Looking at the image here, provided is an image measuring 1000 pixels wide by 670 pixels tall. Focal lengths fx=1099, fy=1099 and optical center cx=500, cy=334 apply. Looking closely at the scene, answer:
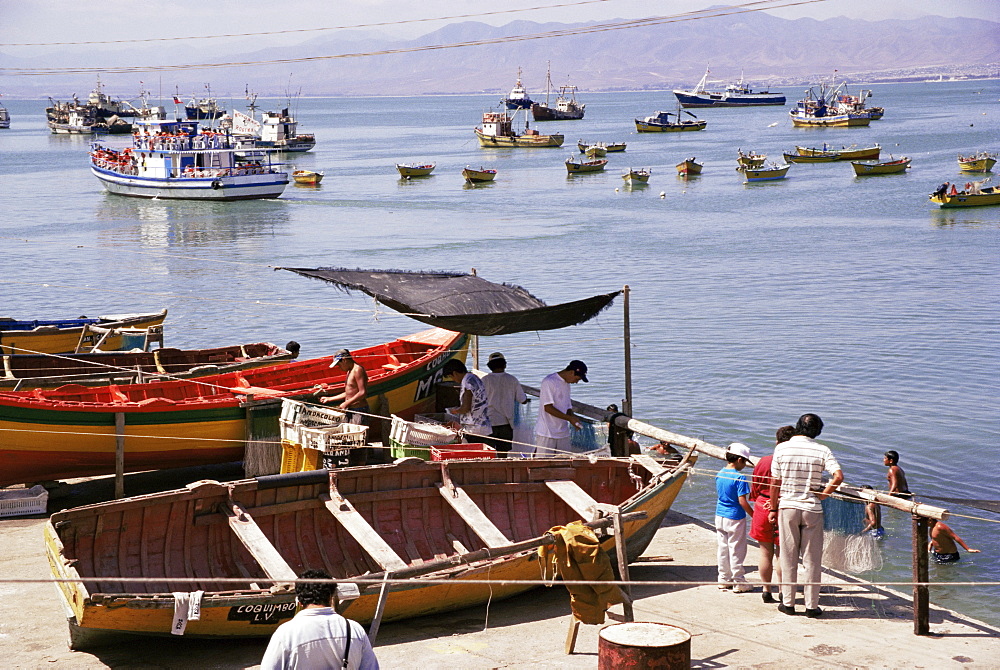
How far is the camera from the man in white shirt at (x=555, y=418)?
11.5 metres

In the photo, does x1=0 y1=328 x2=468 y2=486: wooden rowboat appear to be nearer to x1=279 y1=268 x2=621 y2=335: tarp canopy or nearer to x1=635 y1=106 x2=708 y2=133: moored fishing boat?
x1=279 y1=268 x2=621 y2=335: tarp canopy

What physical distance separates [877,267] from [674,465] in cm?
2796

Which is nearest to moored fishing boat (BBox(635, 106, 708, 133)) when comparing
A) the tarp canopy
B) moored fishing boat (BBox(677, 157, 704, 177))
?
moored fishing boat (BBox(677, 157, 704, 177))

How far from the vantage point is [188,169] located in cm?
5862

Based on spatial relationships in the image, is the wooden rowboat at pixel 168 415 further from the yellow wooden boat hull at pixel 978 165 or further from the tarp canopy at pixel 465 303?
the yellow wooden boat hull at pixel 978 165

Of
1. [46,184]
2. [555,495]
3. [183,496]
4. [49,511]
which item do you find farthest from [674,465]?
[46,184]

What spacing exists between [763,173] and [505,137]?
1678 inches

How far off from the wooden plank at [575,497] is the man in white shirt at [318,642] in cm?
457

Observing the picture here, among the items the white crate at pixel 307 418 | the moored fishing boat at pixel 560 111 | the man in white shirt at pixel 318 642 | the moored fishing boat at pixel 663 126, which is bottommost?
the white crate at pixel 307 418

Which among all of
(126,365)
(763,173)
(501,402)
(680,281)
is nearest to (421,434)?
(501,402)

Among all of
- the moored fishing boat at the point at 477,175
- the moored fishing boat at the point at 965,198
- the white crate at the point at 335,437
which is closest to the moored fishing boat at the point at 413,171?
the moored fishing boat at the point at 477,175

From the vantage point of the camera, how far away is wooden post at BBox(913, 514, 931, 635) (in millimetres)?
8469

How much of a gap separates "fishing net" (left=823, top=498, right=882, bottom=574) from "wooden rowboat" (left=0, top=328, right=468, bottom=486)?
5912 mm

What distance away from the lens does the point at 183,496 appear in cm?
905
